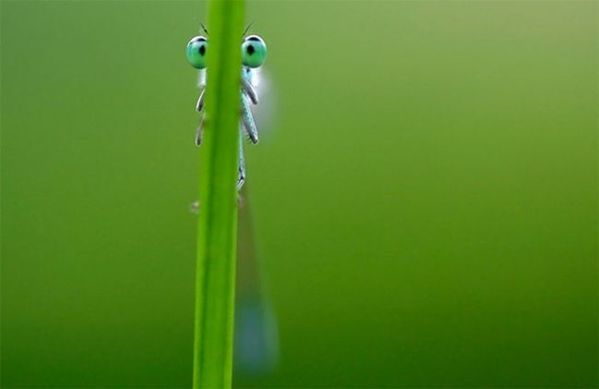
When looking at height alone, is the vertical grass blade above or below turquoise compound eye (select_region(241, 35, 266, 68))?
below

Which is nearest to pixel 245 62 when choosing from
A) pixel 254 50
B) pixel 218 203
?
pixel 254 50

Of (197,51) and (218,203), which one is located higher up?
(197,51)

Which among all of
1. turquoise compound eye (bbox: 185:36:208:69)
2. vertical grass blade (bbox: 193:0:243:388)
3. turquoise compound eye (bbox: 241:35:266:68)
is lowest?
vertical grass blade (bbox: 193:0:243:388)

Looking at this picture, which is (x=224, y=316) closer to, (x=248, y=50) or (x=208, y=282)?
(x=208, y=282)


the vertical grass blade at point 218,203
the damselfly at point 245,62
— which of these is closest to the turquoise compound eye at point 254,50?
the damselfly at point 245,62

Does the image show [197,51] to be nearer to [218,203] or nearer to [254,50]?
[254,50]

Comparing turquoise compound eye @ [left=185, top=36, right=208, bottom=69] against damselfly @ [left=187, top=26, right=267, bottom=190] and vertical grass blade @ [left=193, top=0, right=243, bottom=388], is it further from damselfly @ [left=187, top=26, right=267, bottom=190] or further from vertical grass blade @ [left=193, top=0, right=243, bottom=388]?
vertical grass blade @ [left=193, top=0, right=243, bottom=388]

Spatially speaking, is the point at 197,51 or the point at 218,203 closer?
the point at 218,203

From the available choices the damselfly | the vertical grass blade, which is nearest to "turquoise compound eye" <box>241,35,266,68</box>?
the damselfly

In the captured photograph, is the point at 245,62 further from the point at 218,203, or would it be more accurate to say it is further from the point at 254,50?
the point at 218,203

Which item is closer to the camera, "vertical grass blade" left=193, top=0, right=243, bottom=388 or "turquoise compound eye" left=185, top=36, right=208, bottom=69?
"vertical grass blade" left=193, top=0, right=243, bottom=388
